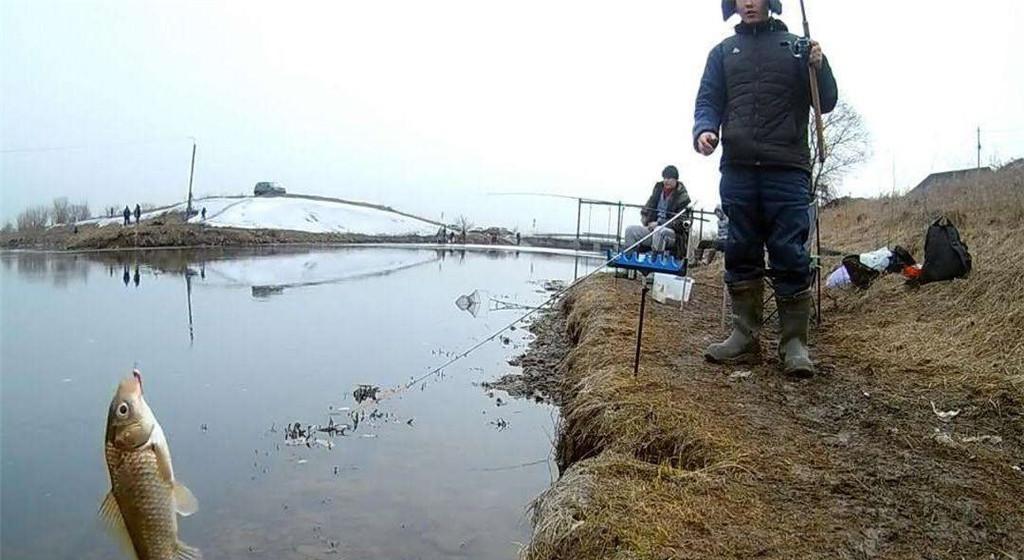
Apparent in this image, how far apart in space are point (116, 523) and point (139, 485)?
0.15 meters

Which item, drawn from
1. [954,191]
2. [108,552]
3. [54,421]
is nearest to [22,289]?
[54,421]

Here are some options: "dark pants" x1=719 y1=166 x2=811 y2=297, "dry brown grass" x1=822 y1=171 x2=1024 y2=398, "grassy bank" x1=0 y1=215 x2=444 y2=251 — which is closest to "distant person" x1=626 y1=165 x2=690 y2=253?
"dry brown grass" x1=822 y1=171 x2=1024 y2=398

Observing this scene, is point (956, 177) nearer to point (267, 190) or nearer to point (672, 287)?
point (672, 287)

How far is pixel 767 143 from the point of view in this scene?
14.4 feet

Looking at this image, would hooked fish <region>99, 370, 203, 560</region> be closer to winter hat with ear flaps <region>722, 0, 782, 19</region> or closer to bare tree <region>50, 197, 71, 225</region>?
winter hat with ear flaps <region>722, 0, 782, 19</region>

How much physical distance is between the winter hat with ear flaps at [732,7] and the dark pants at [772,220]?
977 mm

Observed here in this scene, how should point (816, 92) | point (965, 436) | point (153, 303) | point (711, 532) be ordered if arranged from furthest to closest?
point (153, 303), point (816, 92), point (965, 436), point (711, 532)

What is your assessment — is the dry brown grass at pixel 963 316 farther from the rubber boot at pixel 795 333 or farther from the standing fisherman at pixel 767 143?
the standing fisherman at pixel 767 143

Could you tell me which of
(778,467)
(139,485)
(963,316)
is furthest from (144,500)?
(963,316)

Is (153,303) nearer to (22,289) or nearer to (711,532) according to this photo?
(22,289)

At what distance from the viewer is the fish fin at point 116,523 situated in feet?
5.67

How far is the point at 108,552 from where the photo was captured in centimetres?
350

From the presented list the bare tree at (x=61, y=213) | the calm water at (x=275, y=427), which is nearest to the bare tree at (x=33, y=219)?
the bare tree at (x=61, y=213)

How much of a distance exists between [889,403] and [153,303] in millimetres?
10202
